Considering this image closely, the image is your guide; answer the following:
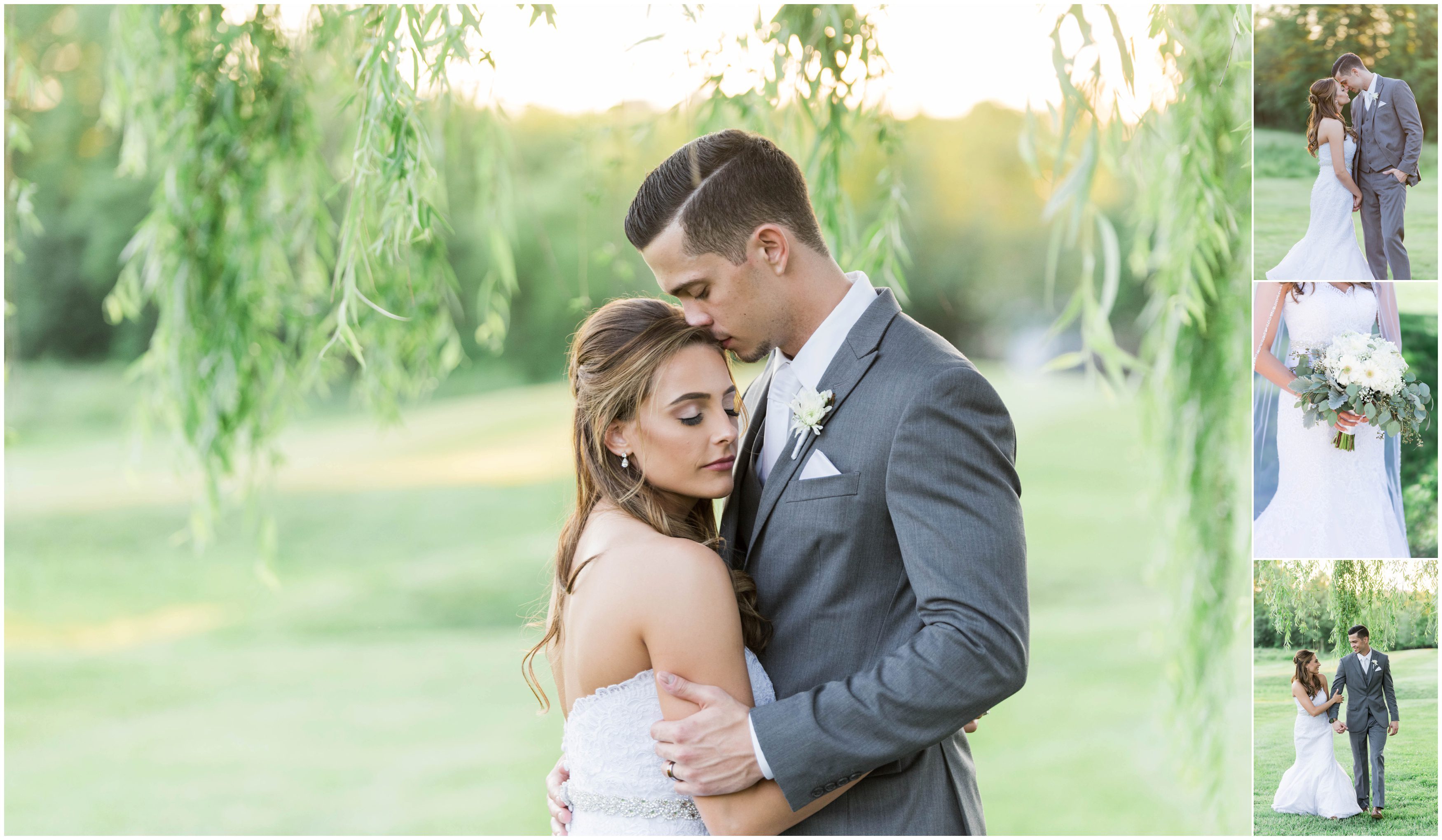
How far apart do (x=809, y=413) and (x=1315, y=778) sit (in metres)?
1.42

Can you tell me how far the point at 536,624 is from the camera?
1.87 m

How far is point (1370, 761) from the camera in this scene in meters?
2.06

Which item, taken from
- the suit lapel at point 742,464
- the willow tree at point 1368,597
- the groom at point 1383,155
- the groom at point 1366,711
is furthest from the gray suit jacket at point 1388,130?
the suit lapel at point 742,464

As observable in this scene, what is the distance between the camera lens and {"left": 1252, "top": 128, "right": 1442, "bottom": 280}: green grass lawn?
2057 millimetres

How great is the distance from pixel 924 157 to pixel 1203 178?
320 inches

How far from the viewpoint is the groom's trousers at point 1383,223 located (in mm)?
2059

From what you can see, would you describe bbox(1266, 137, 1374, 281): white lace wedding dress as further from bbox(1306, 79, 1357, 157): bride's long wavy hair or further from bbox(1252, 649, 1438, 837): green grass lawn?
bbox(1252, 649, 1438, 837): green grass lawn

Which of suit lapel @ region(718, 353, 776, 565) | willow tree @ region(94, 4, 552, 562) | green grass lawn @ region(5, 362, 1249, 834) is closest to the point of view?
suit lapel @ region(718, 353, 776, 565)

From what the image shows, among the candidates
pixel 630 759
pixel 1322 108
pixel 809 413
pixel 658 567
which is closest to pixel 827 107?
pixel 1322 108

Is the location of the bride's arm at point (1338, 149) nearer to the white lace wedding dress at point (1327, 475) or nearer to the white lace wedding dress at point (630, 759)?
the white lace wedding dress at point (1327, 475)

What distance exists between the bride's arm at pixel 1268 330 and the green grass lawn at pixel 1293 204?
0.04 meters

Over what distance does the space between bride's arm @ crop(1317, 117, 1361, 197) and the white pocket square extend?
1.37 metres

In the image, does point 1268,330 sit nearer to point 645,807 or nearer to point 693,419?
point 693,419

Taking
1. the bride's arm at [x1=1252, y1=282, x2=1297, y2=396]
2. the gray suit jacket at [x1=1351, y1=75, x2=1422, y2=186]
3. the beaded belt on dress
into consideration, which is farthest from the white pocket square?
the gray suit jacket at [x1=1351, y1=75, x2=1422, y2=186]
